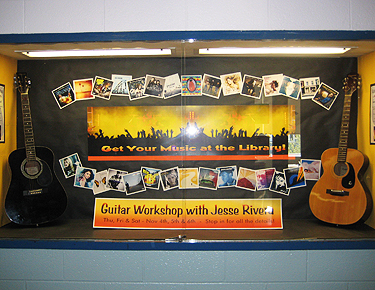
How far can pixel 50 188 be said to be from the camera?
2035 mm

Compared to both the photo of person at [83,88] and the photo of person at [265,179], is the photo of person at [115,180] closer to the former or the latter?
the photo of person at [83,88]

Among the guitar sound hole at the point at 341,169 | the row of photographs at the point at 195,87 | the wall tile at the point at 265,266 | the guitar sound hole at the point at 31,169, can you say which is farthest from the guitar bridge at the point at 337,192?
the guitar sound hole at the point at 31,169

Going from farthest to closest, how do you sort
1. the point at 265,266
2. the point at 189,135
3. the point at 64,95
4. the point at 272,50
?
the point at 64,95
the point at 189,135
the point at 272,50
the point at 265,266

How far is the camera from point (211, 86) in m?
2.02

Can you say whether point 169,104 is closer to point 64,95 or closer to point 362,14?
point 64,95

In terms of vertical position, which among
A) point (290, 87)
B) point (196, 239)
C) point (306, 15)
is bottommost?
point (196, 239)

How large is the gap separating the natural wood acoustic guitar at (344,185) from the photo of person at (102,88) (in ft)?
5.84

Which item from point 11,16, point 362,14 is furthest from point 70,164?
point 362,14

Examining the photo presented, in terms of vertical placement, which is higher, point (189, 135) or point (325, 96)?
Result: point (325, 96)

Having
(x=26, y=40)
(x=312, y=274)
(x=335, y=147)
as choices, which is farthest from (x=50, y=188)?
(x=335, y=147)

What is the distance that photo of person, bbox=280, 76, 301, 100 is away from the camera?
1.96 metres

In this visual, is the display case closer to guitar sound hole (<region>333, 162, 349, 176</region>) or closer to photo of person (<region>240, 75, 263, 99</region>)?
photo of person (<region>240, 75, 263, 99</region>)

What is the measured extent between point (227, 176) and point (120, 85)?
1119 mm

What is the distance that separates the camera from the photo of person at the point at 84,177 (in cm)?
210
